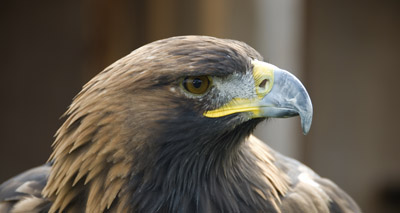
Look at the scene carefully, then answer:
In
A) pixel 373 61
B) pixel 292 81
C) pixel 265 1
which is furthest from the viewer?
pixel 373 61

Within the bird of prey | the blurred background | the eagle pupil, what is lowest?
the blurred background

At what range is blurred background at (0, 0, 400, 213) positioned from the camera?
6133 millimetres

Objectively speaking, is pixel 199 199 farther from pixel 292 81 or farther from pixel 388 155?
pixel 388 155

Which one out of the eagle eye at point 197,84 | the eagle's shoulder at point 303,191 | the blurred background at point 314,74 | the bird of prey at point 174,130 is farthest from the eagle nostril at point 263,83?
the blurred background at point 314,74

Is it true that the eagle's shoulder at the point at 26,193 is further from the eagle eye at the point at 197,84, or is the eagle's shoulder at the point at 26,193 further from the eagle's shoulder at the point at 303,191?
the eagle's shoulder at the point at 303,191

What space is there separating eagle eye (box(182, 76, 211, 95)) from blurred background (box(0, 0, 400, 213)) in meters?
3.29

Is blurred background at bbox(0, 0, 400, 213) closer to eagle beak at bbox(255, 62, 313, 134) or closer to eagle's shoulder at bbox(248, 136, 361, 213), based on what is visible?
eagle's shoulder at bbox(248, 136, 361, 213)

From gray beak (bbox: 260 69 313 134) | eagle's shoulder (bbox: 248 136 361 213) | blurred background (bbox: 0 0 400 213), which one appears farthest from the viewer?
blurred background (bbox: 0 0 400 213)

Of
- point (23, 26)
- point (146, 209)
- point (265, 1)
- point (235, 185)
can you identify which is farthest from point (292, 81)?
point (23, 26)

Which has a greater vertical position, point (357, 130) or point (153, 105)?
point (153, 105)

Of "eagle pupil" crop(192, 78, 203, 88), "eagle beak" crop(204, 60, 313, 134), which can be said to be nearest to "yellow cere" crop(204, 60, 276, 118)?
"eagle beak" crop(204, 60, 313, 134)

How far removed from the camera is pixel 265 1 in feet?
14.3

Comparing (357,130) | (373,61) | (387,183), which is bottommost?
(387,183)

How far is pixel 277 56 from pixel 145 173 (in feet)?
6.89
